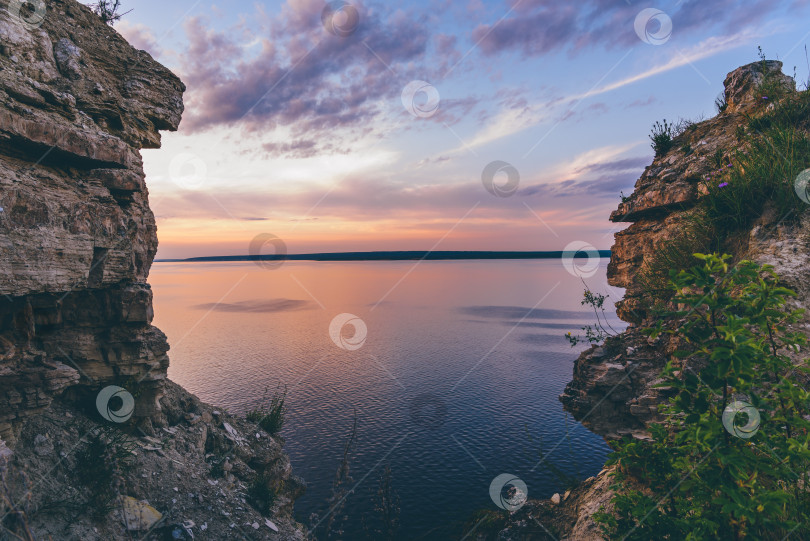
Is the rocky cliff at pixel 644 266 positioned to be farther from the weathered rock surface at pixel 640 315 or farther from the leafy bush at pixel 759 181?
the leafy bush at pixel 759 181

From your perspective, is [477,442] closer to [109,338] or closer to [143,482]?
[143,482]

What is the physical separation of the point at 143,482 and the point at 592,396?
53.4ft

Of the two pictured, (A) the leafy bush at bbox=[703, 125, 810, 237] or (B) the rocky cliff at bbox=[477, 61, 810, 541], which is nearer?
(A) the leafy bush at bbox=[703, 125, 810, 237]

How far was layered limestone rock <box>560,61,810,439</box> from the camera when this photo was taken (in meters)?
13.0

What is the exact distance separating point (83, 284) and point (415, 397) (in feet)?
116

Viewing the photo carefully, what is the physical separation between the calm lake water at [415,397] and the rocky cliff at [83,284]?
1201 centimetres

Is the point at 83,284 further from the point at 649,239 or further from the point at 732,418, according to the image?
the point at 649,239

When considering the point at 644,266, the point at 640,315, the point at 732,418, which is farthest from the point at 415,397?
the point at 732,418

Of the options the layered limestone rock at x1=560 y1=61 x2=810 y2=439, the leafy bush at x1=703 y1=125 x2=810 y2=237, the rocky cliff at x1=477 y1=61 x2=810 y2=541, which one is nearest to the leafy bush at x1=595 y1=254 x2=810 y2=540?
the leafy bush at x1=703 y1=125 x2=810 y2=237


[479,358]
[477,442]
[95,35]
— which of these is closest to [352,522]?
[477,442]

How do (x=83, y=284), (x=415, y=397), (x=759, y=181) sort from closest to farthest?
(x=759, y=181)
(x=83, y=284)
(x=415, y=397)

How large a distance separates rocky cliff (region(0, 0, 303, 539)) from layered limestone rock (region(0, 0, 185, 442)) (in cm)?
4

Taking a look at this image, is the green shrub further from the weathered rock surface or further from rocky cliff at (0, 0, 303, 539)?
rocky cliff at (0, 0, 303, 539)

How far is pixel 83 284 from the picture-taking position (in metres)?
12.0
